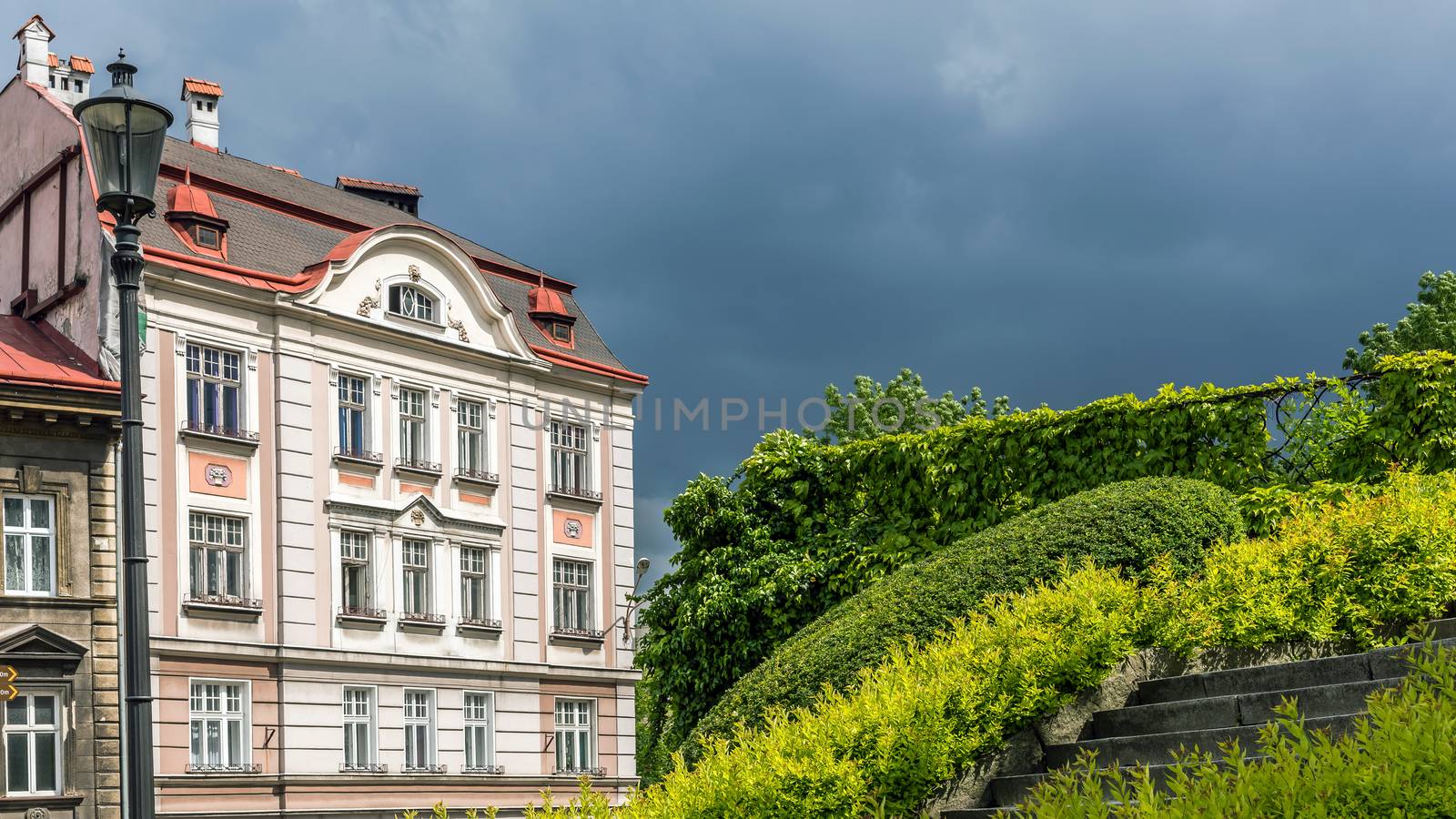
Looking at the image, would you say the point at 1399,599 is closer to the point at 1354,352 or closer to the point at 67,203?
the point at 67,203

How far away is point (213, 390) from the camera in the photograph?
91.4ft

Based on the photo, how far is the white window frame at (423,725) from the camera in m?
30.4

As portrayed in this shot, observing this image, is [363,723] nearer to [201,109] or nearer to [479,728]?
[479,728]

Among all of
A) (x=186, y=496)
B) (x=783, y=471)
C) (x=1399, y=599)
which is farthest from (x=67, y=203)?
(x=1399, y=599)

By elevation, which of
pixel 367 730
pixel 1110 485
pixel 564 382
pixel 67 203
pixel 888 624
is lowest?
pixel 367 730

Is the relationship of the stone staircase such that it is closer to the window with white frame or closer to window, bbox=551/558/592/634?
the window with white frame

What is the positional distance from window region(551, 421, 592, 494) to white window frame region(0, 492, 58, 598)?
1140 cm

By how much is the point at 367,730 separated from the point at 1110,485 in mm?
19521

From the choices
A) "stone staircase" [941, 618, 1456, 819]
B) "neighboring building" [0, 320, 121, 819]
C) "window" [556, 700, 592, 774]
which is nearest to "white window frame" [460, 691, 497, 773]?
"window" [556, 700, 592, 774]

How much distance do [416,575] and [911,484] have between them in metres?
15.9

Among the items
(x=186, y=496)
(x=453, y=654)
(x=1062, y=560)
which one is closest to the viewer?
(x=1062, y=560)

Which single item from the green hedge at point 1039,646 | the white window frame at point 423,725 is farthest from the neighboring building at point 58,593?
the green hedge at point 1039,646

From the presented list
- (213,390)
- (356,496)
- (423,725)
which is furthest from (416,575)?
(213,390)

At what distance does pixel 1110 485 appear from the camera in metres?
14.2
